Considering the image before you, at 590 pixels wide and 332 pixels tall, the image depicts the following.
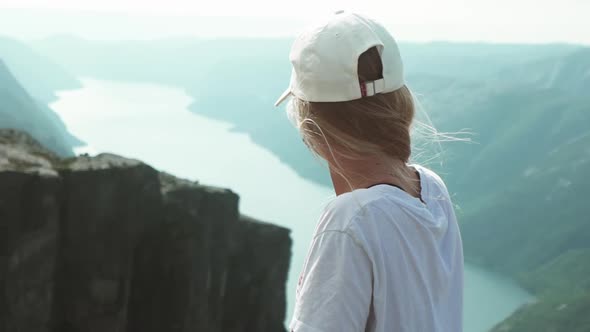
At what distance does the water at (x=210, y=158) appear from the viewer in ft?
190

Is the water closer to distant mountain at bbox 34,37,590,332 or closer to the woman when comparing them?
distant mountain at bbox 34,37,590,332

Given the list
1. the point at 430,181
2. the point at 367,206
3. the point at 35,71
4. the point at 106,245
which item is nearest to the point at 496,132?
the point at 35,71

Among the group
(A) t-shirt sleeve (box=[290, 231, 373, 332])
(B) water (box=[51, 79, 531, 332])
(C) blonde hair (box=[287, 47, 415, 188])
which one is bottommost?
(B) water (box=[51, 79, 531, 332])

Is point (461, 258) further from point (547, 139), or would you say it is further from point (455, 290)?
point (547, 139)

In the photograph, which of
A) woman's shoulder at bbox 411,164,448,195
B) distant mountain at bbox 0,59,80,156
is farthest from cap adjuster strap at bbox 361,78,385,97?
distant mountain at bbox 0,59,80,156

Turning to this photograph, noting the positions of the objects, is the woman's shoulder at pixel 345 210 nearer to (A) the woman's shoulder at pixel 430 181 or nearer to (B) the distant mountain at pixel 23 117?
(A) the woman's shoulder at pixel 430 181

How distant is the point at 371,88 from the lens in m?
1.38

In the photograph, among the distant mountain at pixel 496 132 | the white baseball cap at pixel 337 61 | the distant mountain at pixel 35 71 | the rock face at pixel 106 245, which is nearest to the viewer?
the white baseball cap at pixel 337 61

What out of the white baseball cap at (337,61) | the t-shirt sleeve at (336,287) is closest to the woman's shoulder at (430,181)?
the white baseball cap at (337,61)

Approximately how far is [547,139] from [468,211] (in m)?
29.0

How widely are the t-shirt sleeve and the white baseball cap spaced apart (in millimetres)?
328

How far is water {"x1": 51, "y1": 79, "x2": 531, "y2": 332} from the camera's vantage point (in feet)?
190

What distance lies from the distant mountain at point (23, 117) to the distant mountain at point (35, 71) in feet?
94.8

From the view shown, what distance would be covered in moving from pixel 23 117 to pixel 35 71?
51.6 meters
